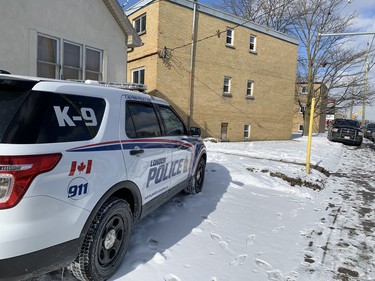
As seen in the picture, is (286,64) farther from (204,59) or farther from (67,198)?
(67,198)

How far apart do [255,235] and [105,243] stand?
2398 mm

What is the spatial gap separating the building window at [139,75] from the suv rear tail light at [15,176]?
46.4 ft

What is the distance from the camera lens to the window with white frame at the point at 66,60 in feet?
28.0

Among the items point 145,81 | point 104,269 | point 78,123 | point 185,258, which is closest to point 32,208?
point 78,123

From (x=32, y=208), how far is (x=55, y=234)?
31 centimetres

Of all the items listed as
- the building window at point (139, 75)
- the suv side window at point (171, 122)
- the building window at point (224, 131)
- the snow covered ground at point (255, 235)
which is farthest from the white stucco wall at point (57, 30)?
the building window at point (224, 131)

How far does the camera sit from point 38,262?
2266mm

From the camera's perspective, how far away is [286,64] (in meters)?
22.2

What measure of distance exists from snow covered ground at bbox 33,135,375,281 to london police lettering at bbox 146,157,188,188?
2.49ft

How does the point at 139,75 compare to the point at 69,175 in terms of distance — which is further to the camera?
the point at 139,75

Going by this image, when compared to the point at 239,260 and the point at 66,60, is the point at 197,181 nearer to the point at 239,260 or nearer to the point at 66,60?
the point at 239,260

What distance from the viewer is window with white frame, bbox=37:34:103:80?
855cm

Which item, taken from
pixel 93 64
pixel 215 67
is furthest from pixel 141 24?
pixel 93 64

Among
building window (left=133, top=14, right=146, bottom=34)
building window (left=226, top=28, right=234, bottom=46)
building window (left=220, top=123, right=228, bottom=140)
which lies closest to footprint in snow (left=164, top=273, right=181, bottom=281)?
building window (left=133, top=14, right=146, bottom=34)
